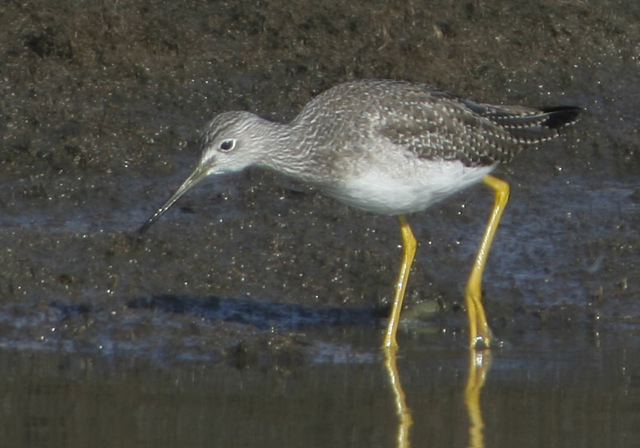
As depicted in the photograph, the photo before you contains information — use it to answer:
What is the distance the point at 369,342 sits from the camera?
956 centimetres

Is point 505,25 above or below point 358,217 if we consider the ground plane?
above

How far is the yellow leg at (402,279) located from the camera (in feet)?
31.1

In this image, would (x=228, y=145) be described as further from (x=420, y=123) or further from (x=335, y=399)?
(x=335, y=399)

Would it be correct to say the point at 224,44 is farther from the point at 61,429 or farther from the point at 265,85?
the point at 61,429

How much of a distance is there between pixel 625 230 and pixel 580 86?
1.85 metres

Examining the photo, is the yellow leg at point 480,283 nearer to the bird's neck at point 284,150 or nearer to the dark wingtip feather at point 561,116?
the dark wingtip feather at point 561,116

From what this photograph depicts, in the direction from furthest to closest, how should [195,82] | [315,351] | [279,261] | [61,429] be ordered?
[195,82] → [279,261] → [315,351] → [61,429]

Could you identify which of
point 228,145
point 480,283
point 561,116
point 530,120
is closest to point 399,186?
point 480,283

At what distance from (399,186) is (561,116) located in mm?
1495

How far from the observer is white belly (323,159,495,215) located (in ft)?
30.5

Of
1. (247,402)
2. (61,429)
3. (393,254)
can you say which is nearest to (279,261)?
(393,254)

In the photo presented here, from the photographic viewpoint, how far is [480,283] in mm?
9797

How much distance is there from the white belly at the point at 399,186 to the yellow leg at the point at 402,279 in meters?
0.40

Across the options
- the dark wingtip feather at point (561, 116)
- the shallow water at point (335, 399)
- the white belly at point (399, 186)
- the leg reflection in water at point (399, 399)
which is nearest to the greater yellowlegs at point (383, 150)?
the white belly at point (399, 186)
